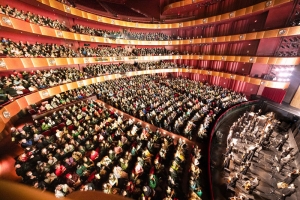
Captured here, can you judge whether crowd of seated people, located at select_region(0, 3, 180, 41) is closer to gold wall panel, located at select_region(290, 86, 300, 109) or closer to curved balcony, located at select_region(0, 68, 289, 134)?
curved balcony, located at select_region(0, 68, 289, 134)

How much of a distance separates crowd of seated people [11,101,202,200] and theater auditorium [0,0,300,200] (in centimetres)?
3

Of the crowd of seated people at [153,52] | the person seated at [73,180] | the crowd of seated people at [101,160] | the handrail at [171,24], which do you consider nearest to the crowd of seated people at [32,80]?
the crowd of seated people at [101,160]

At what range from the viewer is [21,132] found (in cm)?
528

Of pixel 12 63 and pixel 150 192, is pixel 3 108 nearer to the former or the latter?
pixel 12 63

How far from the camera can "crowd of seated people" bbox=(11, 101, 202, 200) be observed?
4.02 meters

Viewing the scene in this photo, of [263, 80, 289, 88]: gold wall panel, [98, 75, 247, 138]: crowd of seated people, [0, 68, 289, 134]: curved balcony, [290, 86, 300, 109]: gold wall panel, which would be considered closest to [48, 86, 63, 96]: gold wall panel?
[0, 68, 289, 134]: curved balcony

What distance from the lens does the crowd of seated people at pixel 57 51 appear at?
6.74 metres

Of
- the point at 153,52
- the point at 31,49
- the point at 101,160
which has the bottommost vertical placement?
the point at 101,160

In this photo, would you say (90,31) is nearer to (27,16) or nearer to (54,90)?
(27,16)

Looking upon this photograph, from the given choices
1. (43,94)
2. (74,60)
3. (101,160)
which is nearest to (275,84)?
(101,160)

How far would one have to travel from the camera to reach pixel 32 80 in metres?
7.61

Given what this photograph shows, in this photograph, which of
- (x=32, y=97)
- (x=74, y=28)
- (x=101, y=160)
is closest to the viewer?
(x=101, y=160)

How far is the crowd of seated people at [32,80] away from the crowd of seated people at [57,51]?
1.21 m

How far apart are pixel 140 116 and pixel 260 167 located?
5.53 m
